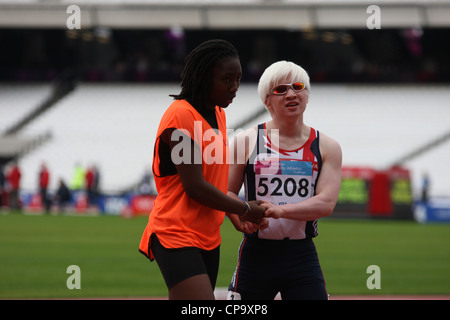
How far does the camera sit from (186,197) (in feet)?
13.7

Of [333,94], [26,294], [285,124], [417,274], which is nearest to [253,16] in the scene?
[333,94]

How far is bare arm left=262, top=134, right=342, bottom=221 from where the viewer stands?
14.9 ft

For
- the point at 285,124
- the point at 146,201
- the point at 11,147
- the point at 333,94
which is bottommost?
the point at 285,124

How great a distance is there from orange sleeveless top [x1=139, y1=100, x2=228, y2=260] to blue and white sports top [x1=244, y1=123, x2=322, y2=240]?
0.53 meters

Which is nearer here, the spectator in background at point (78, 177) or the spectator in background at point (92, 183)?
the spectator in background at point (92, 183)

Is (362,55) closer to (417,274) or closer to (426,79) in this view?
(426,79)

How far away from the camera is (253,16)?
137 ft

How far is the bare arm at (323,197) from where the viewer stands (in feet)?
14.9

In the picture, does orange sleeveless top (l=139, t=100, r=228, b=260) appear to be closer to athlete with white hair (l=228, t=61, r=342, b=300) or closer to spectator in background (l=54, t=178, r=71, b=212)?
athlete with white hair (l=228, t=61, r=342, b=300)

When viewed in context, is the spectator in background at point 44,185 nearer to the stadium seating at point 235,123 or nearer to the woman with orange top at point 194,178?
the stadium seating at point 235,123

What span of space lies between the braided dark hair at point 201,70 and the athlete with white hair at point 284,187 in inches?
24.2

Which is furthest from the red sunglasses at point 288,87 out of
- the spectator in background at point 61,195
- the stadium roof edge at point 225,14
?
the stadium roof edge at point 225,14

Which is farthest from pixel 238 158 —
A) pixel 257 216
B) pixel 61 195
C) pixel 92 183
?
pixel 92 183

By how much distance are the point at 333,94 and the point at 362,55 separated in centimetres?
649
